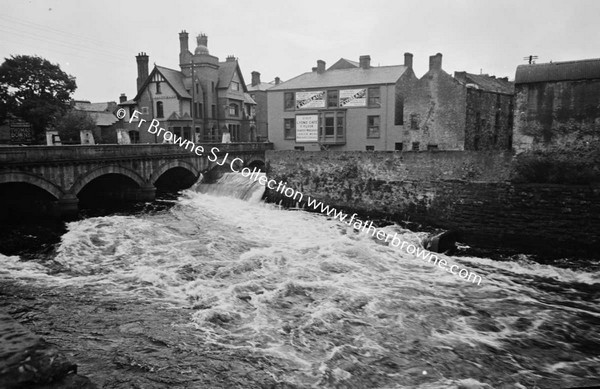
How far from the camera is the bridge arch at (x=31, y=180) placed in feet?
70.7

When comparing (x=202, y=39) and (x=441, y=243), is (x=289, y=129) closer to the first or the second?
(x=441, y=243)

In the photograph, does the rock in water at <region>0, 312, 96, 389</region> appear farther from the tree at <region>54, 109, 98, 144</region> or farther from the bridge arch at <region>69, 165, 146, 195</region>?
the tree at <region>54, 109, 98, 144</region>

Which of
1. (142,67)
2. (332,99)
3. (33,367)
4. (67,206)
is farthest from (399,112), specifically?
(142,67)

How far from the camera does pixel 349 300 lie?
1407cm

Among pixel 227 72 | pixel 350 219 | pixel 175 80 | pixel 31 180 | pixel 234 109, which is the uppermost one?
pixel 227 72

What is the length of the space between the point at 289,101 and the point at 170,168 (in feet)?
41.9

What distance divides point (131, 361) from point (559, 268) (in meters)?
17.4

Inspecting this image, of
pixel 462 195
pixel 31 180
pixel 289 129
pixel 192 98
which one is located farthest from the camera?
pixel 192 98

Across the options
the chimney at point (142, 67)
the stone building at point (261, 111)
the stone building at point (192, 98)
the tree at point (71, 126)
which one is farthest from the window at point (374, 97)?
the chimney at point (142, 67)

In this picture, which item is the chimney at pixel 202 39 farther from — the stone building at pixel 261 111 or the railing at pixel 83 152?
the railing at pixel 83 152

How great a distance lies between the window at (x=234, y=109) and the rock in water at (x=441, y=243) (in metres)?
41.5

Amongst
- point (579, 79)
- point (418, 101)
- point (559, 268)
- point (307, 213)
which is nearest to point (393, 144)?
point (418, 101)

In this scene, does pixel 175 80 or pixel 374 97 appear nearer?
pixel 374 97

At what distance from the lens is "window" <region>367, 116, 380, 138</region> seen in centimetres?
3500
